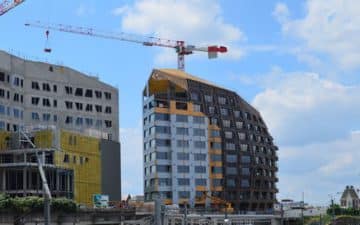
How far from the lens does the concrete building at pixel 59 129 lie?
144 m

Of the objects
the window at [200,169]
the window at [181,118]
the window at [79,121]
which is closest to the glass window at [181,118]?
the window at [181,118]

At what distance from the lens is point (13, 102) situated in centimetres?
16738

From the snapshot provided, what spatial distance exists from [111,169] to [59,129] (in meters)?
21.6

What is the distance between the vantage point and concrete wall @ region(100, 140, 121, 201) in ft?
545

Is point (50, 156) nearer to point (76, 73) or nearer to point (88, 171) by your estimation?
point (88, 171)

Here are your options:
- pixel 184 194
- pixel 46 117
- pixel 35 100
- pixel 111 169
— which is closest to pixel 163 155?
pixel 184 194

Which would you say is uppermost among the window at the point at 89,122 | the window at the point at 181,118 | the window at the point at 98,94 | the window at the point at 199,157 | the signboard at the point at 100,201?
the window at the point at 98,94

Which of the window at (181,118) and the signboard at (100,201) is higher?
the window at (181,118)

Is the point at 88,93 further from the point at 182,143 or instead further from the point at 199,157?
the point at 199,157

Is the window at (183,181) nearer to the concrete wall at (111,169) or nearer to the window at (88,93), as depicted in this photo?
the concrete wall at (111,169)

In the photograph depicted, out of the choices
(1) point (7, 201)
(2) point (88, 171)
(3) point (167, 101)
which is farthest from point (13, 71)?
(1) point (7, 201)

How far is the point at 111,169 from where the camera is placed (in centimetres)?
16912

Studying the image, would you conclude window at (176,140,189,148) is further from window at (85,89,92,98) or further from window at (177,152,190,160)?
window at (85,89,92,98)

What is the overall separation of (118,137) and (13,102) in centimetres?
3428
